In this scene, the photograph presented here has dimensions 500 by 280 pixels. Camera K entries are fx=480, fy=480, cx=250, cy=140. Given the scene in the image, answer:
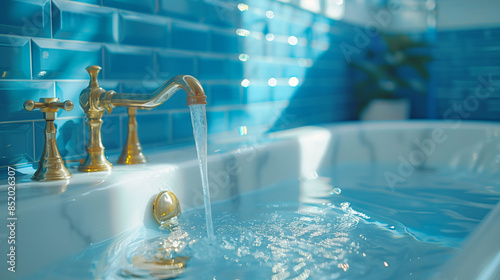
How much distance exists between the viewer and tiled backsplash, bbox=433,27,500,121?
280 cm

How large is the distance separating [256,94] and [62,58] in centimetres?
92

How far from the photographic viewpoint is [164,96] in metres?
0.95

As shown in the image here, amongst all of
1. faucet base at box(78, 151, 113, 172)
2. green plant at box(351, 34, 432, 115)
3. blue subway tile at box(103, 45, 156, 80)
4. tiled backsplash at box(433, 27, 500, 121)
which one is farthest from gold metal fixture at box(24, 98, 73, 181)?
tiled backsplash at box(433, 27, 500, 121)

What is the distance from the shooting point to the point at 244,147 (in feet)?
4.72

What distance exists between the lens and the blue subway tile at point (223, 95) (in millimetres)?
→ 1648

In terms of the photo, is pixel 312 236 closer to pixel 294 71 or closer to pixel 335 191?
pixel 335 191

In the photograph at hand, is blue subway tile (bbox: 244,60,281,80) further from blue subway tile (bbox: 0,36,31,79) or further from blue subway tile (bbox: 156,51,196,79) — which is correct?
blue subway tile (bbox: 0,36,31,79)

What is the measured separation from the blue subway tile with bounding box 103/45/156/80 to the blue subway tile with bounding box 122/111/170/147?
11cm

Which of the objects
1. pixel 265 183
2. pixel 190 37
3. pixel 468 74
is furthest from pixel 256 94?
pixel 468 74

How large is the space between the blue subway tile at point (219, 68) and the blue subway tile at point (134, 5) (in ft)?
0.89

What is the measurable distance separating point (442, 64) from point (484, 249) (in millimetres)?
2629

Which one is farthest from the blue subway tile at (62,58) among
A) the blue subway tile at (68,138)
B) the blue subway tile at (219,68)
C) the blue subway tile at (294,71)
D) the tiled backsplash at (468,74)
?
the tiled backsplash at (468,74)

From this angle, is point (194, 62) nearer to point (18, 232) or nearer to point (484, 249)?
point (18, 232)

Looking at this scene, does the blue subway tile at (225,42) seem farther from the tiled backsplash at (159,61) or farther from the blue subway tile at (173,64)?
the blue subway tile at (173,64)
